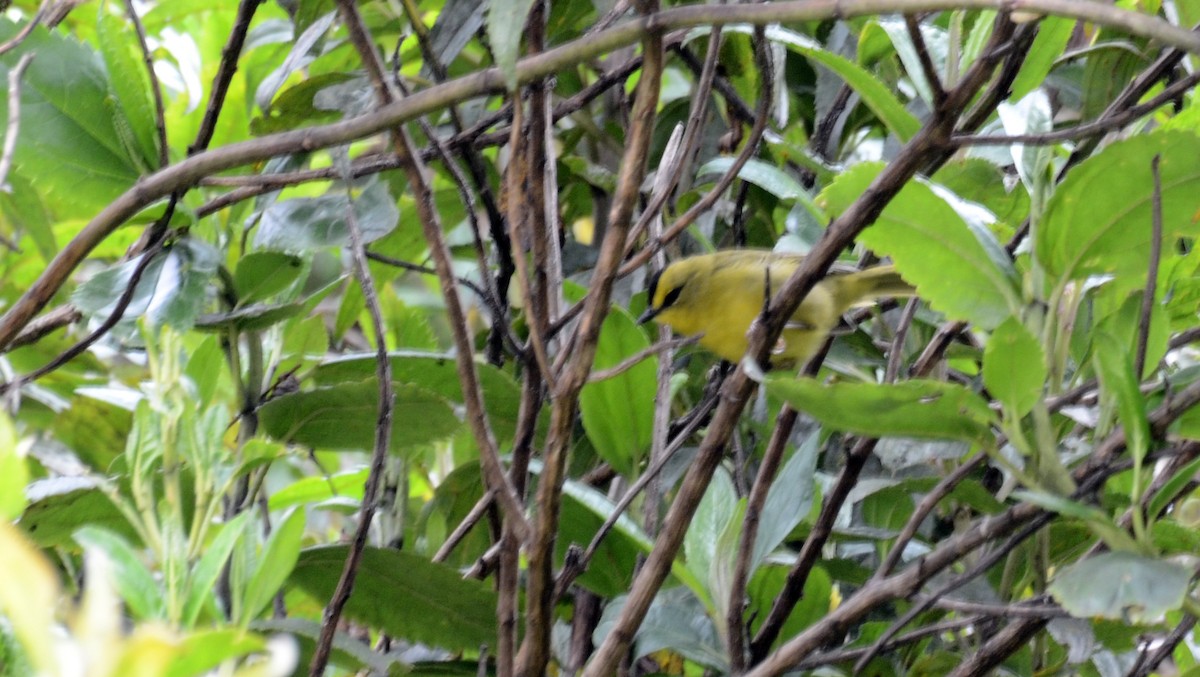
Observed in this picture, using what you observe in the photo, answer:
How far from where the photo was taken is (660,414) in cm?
158

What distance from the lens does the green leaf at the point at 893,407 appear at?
1150 millimetres

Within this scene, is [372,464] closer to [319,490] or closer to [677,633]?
[677,633]

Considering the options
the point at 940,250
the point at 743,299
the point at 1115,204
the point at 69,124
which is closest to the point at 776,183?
the point at 940,250

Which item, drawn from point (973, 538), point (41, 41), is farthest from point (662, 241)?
point (41, 41)

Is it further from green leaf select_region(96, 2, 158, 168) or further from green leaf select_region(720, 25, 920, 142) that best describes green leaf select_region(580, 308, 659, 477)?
green leaf select_region(96, 2, 158, 168)

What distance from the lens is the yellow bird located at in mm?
2545

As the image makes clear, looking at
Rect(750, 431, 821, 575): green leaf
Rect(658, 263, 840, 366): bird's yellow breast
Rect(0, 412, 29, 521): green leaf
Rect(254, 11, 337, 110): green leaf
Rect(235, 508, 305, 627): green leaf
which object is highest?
Rect(254, 11, 337, 110): green leaf

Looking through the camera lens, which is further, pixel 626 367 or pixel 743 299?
pixel 743 299

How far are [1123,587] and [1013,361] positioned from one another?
0.79 feet

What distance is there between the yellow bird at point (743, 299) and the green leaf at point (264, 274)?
922 millimetres

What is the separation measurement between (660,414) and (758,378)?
446 mm

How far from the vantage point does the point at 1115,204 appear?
123 centimetres

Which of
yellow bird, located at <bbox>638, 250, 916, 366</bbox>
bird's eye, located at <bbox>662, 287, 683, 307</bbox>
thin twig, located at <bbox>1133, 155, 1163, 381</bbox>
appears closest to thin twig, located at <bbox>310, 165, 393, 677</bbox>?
thin twig, located at <bbox>1133, 155, 1163, 381</bbox>

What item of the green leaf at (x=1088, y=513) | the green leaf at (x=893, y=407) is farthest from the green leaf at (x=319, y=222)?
the green leaf at (x=1088, y=513)
